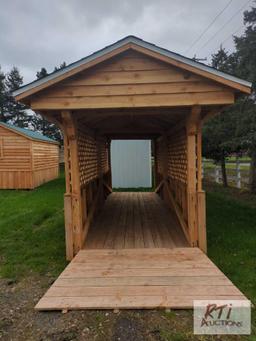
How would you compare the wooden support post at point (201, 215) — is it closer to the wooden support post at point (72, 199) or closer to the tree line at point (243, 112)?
the wooden support post at point (72, 199)

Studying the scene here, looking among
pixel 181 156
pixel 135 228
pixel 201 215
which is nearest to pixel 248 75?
pixel 181 156

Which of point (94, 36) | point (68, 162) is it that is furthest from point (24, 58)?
point (68, 162)

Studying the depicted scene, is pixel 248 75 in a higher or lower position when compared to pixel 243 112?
higher

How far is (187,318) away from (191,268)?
1.09 m

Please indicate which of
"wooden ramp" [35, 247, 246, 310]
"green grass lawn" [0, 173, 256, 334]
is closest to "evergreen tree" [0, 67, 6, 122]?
"green grass lawn" [0, 173, 256, 334]

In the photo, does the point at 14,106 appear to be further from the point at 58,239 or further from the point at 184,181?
the point at 184,181

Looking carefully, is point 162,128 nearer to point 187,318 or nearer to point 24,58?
point 187,318

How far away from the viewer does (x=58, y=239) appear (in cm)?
550

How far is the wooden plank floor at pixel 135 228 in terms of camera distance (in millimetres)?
4801

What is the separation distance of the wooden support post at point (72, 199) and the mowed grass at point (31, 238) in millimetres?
341

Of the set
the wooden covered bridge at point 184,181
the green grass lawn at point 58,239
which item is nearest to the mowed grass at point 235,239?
the green grass lawn at point 58,239

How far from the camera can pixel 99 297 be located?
291 cm

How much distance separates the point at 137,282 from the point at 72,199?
5.97ft

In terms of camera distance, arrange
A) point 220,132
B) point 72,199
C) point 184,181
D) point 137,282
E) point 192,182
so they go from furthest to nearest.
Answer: point 220,132 → point 184,181 → point 192,182 → point 72,199 → point 137,282
